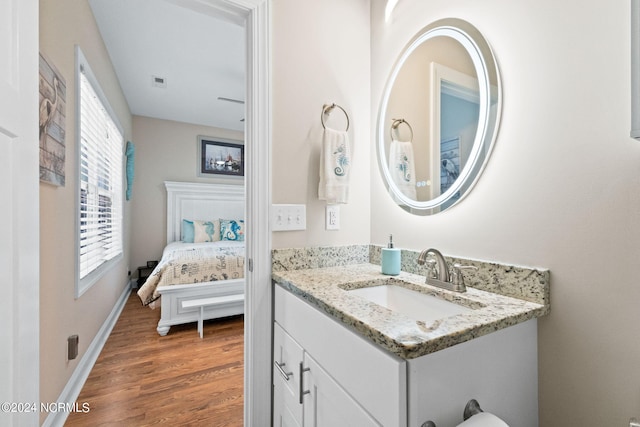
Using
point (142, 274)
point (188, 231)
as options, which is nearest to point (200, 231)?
point (188, 231)

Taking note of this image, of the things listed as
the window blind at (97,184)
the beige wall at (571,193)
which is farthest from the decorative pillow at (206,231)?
the beige wall at (571,193)

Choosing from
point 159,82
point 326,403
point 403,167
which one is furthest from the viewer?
point 159,82

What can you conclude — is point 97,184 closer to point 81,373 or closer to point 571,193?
point 81,373

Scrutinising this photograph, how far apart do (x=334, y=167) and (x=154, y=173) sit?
394cm

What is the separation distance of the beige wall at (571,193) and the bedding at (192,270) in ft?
7.93

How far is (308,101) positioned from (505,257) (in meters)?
1.06

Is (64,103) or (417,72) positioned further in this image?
(64,103)

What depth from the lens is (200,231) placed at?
161 inches

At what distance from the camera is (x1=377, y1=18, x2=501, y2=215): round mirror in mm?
989

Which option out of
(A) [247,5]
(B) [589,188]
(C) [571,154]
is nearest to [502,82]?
(C) [571,154]

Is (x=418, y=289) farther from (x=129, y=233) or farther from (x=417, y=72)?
(x=129, y=233)

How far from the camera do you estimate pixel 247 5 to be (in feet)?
3.89

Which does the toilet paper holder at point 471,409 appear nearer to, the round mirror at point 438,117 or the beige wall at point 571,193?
the beige wall at point 571,193

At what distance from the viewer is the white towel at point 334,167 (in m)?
1.28
